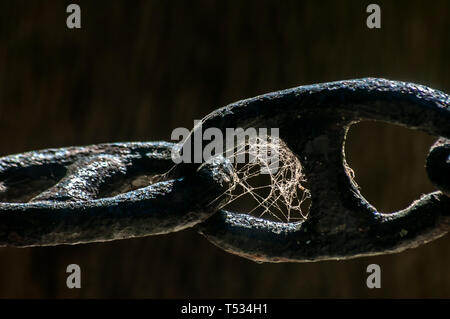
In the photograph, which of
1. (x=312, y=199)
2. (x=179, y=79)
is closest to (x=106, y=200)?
(x=312, y=199)

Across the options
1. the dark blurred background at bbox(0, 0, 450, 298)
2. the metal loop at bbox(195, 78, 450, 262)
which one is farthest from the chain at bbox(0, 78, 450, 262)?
the dark blurred background at bbox(0, 0, 450, 298)

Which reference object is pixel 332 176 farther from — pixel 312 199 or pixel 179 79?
pixel 179 79

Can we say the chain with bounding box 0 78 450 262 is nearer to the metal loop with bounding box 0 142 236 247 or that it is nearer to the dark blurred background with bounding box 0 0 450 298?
the metal loop with bounding box 0 142 236 247

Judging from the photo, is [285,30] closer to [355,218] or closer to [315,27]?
[315,27]

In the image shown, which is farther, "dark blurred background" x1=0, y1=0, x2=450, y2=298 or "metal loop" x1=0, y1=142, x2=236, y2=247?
"dark blurred background" x1=0, y1=0, x2=450, y2=298

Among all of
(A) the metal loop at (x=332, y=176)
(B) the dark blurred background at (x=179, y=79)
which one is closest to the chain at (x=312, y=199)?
(A) the metal loop at (x=332, y=176)

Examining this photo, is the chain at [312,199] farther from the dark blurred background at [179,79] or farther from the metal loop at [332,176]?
the dark blurred background at [179,79]
